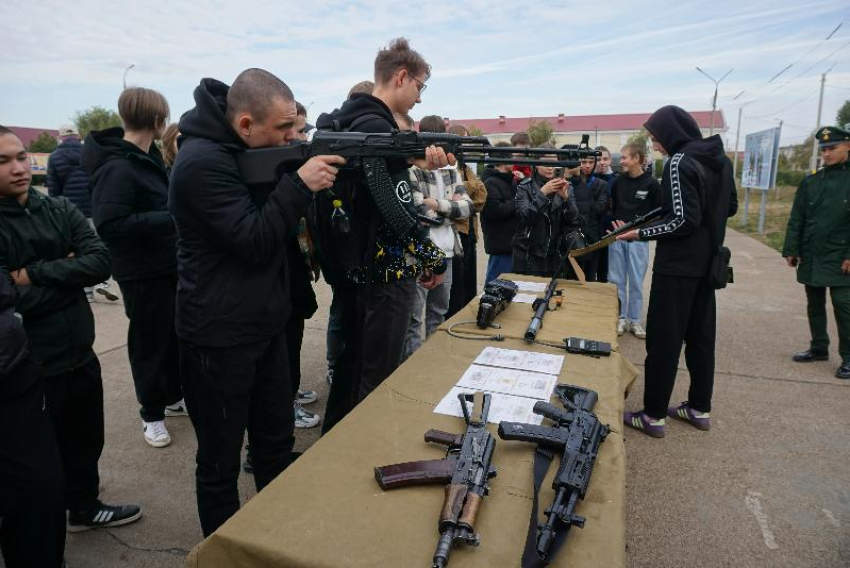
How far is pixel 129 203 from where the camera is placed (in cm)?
298

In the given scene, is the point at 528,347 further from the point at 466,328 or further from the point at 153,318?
the point at 153,318

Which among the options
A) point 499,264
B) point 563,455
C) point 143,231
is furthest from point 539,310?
point 143,231

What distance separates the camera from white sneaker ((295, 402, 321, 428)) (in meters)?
3.65

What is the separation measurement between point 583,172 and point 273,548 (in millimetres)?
5417

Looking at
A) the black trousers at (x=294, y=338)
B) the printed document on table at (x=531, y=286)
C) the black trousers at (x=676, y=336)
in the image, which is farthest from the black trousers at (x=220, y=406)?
the black trousers at (x=676, y=336)

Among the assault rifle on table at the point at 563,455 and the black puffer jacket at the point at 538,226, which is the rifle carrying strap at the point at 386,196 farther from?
the black puffer jacket at the point at 538,226

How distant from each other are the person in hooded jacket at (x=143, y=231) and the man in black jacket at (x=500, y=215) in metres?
2.99

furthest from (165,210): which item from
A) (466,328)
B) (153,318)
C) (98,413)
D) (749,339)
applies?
(749,339)

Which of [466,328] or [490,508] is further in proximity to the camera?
[466,328]

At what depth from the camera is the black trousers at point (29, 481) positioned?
179 cm

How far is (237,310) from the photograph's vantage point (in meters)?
1.95

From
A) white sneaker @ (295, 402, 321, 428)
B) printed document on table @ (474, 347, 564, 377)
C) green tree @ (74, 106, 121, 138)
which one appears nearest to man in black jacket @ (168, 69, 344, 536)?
printed document on table @ (474, 347, 564, 377)

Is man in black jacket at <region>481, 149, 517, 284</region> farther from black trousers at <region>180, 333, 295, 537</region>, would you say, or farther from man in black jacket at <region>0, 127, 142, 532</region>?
man in black jacket at <region>0, 127, 142, 532</region>

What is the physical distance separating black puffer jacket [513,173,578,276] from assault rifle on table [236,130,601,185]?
1.12 meters
